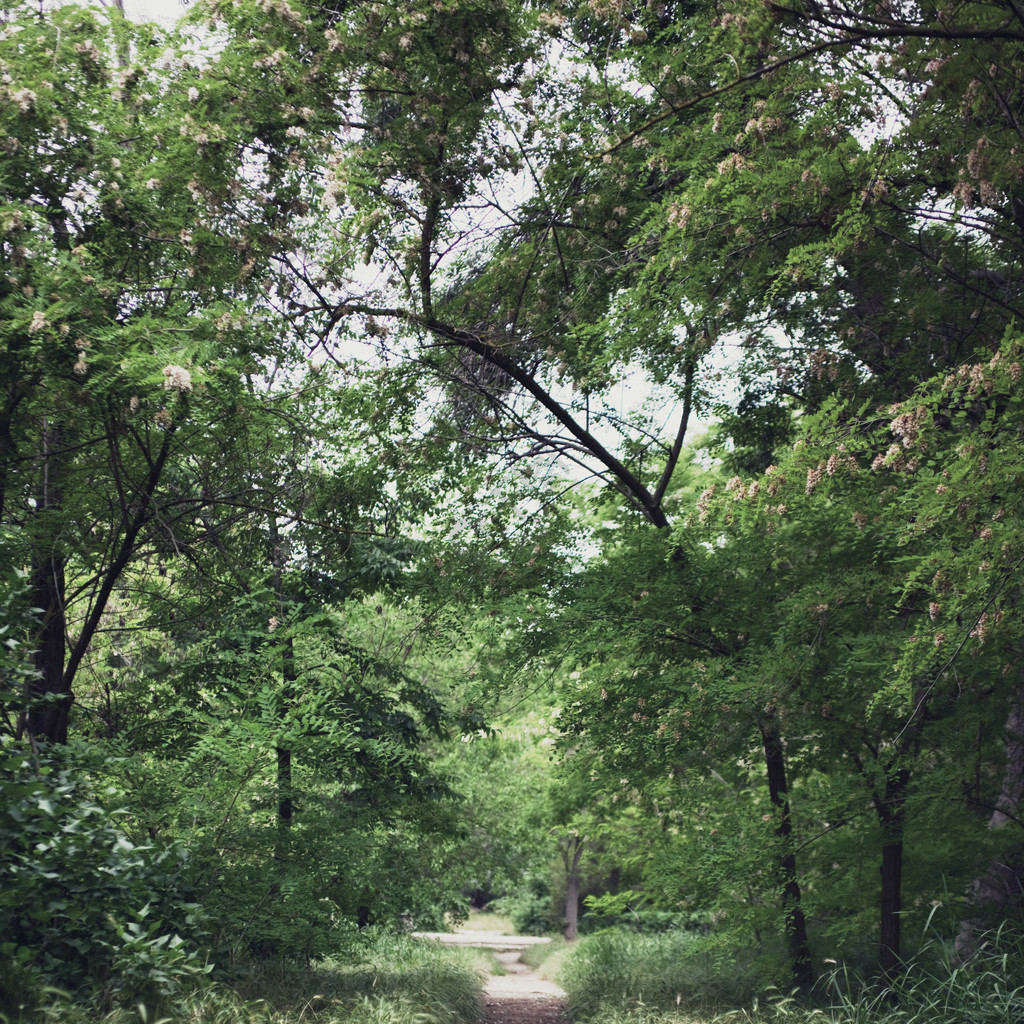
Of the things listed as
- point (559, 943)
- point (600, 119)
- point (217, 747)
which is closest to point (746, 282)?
point (600, 119)

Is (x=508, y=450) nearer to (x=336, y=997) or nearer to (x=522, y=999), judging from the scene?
(x=336, y=997)

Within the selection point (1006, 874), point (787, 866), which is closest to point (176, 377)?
point (787, 866)

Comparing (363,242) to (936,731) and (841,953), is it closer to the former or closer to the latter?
(936,731)

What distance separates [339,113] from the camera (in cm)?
672

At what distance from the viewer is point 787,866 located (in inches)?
320

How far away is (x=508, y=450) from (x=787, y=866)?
490 cm

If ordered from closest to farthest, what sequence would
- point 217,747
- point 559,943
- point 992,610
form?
point 992,610 < point 217,747 < point 559,943

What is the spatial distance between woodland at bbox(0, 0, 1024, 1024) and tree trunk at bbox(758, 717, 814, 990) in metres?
0.08

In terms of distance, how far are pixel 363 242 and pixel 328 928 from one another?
5.72 metres

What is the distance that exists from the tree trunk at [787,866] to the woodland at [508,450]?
8cm

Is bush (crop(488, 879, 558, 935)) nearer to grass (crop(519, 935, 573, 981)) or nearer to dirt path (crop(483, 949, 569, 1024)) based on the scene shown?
grass (crop(519, 935, 573, 981))

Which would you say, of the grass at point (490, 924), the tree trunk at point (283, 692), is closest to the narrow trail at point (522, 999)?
the tree trunk at point (283, 692)

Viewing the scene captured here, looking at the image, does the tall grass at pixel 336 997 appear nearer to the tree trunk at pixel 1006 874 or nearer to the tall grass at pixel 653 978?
the tall grass at pixel 653 978

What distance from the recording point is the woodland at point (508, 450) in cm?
481
